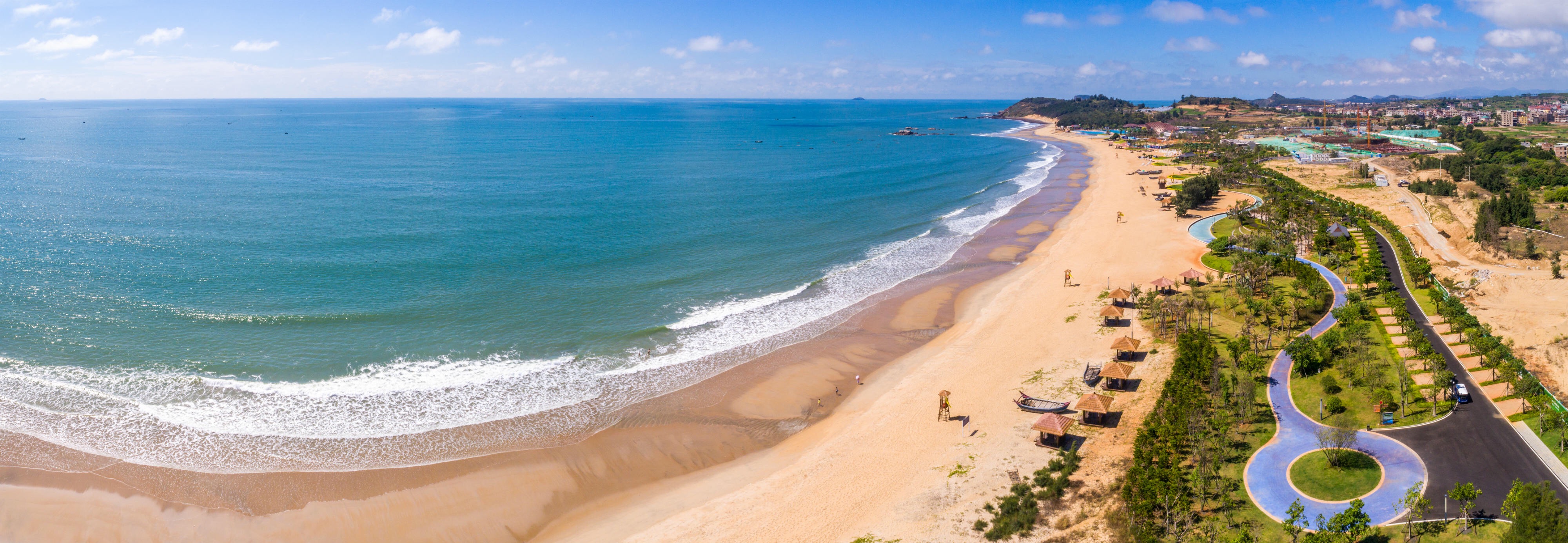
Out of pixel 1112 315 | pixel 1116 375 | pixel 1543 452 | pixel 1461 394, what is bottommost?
pixel 1543 452

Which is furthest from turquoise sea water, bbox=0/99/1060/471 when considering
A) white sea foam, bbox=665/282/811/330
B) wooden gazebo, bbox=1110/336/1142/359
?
wooden gazebo, bbox=1110/336/1142/359

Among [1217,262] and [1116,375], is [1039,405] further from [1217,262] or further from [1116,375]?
[1217,262]

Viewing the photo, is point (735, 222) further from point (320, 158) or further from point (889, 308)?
point (320, 158)

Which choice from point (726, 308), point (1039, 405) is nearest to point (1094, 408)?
point (1039, 405)

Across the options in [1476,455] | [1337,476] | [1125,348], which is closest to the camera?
[1337,476]

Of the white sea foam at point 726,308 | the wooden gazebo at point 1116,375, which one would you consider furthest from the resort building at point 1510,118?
the white sea foam at point 726,308

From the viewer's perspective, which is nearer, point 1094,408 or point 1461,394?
point 1461,394

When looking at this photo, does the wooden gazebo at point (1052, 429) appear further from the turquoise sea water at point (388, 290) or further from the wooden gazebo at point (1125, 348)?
the turquoise sea water at point (388, 290)
